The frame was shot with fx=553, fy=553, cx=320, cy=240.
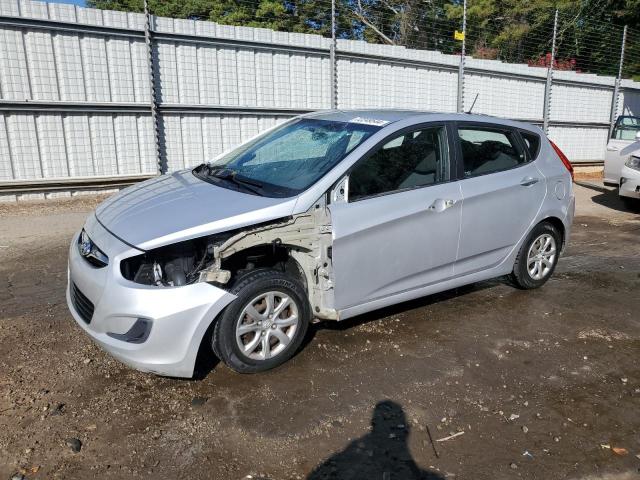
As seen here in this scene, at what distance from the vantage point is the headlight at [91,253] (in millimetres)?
3385

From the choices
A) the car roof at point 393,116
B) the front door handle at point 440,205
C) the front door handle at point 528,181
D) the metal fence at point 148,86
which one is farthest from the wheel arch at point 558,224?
the metal fence at point 148,86

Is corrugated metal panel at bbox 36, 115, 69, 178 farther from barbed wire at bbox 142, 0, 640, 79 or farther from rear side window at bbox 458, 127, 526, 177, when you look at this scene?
barbed wire at bbox 142, 0, 640, 79

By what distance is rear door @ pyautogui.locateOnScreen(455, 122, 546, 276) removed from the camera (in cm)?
447

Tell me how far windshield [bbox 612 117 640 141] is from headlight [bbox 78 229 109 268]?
12302 mm

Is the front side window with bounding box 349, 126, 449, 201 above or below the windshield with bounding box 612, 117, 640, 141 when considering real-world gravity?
above

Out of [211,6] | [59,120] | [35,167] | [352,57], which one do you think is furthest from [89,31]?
[211,6]

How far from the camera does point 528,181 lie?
4922 millimetres

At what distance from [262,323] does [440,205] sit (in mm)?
1653

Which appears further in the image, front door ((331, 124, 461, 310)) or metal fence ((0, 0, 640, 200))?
metal fence ((0, 0, 640, 200))

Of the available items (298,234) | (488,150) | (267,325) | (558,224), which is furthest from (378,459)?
(558,224)

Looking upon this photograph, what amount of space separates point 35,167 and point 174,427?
6.73 m

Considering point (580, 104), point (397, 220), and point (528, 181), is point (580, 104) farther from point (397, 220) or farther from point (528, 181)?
point (397, 220)

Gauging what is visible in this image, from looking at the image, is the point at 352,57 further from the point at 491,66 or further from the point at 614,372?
the point at 614,372

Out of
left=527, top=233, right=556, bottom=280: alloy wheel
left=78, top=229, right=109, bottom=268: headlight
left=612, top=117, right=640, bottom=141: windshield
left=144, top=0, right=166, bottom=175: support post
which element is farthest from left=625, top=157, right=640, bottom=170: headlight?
left=78, top=229, right=109, bottom=268: headlight
